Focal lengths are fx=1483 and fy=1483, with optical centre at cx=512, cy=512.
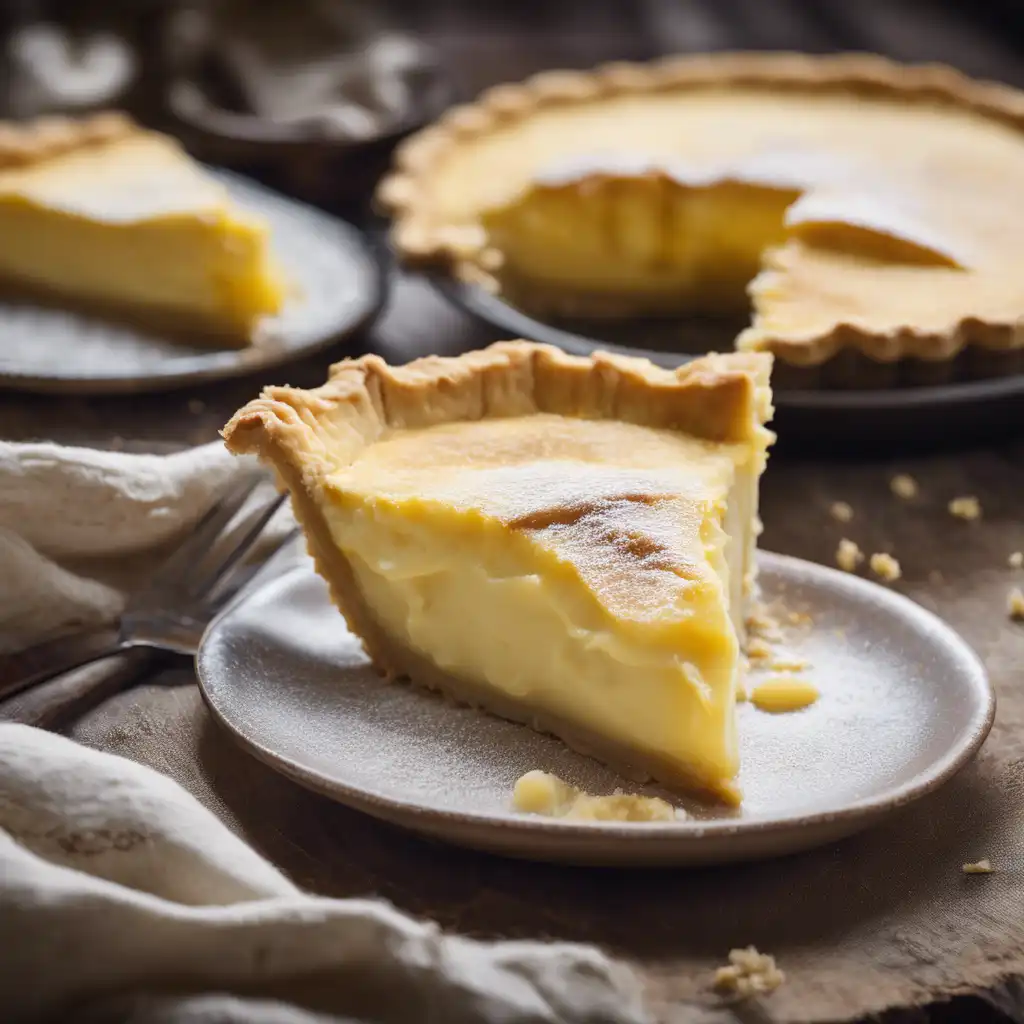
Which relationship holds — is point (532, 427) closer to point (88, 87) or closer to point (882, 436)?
point (882, 436)

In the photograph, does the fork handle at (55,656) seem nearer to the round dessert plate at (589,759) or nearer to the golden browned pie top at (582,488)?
the round dessert plate at (589,759)

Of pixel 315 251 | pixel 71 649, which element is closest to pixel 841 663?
pixel 71 649

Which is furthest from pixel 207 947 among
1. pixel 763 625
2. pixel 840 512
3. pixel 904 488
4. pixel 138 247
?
pixel 138 247

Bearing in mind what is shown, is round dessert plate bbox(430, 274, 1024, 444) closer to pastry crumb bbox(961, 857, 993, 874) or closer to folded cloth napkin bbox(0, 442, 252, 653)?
folded cloth napkin bbox(0, 442, 252, 653)

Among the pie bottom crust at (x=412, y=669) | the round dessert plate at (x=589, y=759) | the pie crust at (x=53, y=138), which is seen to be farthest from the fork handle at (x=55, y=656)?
the pie crust at (x=53, y=138)

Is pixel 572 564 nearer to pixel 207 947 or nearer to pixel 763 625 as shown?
pixel 763 625

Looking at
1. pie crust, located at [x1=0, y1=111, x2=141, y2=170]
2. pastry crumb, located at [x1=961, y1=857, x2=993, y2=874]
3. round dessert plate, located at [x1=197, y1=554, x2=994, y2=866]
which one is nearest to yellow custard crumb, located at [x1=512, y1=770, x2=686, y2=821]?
round dessert plate, located at [x1=197, y1=554, x2=994, y2=866]

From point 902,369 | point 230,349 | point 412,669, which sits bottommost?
point 230,349
